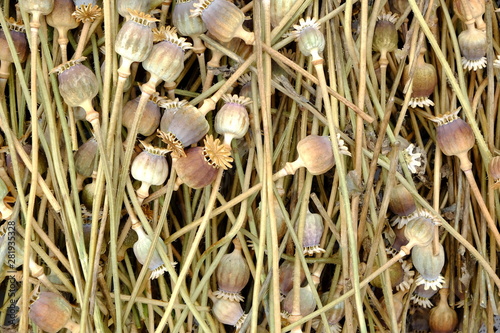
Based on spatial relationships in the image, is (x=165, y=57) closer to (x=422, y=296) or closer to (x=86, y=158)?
(x=86, y=158)

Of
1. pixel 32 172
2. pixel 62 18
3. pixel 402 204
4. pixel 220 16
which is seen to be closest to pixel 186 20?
pixel 220 16

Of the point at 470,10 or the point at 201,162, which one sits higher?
the point at 470,10

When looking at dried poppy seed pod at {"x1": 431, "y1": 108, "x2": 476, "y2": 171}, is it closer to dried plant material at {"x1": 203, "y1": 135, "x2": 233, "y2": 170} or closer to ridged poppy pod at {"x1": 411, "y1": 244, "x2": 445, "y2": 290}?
ridged poppy pod at {"x1": 411, "y1": 244, "x2": 445, "y2": 290}

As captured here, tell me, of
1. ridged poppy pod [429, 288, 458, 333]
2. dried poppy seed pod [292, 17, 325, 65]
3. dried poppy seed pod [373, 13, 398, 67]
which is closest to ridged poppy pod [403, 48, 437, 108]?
dried poppy seed pod [373, 13, 398, 67]

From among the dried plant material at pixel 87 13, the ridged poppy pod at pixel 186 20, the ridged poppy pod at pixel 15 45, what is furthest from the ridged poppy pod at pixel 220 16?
the ridged poppy pod at pixel 15 45

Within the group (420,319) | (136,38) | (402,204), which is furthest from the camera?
(420,319)

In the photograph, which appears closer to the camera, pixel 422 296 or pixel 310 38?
pixel 310 38

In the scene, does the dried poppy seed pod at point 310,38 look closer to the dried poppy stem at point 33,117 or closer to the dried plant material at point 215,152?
the dried plant material at point 215,152
